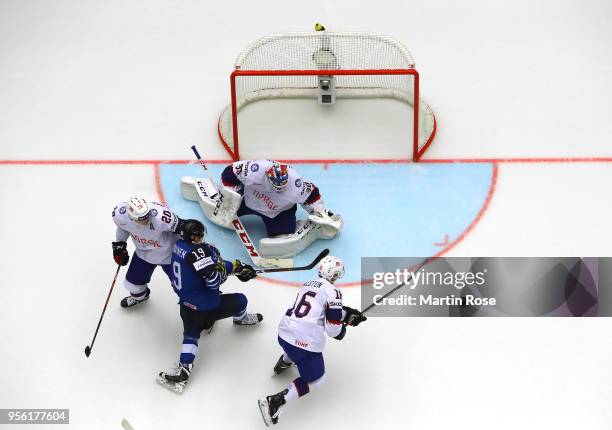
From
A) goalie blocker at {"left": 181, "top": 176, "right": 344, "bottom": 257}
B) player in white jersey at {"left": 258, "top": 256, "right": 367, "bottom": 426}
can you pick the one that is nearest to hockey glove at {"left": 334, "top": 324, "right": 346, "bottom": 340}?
player in white jersey at {"left": 258, "top": 256, "right": 367, "bottom": 426}

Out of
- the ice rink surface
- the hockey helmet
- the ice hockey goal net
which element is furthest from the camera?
the ice hockey goal net

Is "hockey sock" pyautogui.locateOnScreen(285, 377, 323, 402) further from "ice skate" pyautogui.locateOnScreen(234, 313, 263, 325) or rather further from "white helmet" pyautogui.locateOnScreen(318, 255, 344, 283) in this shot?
"ice skate" pyautogui.locateOnScreen(234, 313, 263, 325)

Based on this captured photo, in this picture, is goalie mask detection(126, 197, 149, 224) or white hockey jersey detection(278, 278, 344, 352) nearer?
white hockey jersey detection(278, 278, 344, 352)

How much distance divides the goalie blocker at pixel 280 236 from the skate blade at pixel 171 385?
1.16m

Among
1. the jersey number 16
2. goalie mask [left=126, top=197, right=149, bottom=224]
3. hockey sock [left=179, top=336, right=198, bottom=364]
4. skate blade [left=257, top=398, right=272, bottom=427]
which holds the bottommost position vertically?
skate blade [left=257, top=398, right=272, bottom=427]

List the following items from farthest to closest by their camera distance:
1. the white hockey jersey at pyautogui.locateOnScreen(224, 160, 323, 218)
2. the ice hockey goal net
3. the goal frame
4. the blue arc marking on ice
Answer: the ice hockey goal net, the goal frame, the blue arc marking on ice, the white hockey jersey at pyautogui.locateOnScreen(224, 160, 323, 218)

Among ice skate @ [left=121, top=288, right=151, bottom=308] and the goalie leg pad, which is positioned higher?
the goalie leg pad

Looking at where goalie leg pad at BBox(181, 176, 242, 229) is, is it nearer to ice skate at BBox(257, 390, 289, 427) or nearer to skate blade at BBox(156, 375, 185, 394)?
skate blade at BBox(156, 375, 185, 394)

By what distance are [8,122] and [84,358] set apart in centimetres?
250

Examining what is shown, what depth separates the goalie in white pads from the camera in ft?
22.6

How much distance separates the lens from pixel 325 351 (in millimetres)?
6500

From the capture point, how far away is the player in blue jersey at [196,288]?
6099 millimetres

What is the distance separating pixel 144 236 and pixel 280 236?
1057 mm

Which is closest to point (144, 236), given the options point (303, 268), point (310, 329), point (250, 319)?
point (250, 319)
